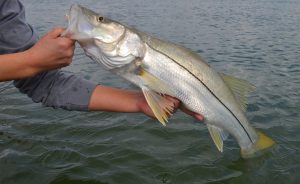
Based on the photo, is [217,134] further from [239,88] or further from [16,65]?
[16,65]

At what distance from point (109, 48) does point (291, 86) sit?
637cm

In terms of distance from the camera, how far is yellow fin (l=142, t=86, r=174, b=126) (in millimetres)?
3701

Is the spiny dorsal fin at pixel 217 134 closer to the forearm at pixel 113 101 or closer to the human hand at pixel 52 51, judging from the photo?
the forearm at pixel 113 101

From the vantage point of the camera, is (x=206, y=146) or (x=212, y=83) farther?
(x=206, y=146)

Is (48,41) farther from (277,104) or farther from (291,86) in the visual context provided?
(291,86)

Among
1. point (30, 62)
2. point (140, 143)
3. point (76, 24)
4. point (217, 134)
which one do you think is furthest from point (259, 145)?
point (30, 62)

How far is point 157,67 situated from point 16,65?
1239 mm

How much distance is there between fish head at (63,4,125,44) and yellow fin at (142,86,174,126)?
0.59 meters

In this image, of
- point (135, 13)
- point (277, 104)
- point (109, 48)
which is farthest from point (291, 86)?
point (135, 13)

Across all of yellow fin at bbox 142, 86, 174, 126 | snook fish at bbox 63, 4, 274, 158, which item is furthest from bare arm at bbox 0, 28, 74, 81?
yellow fin at bbox 142, 86, 174, 126

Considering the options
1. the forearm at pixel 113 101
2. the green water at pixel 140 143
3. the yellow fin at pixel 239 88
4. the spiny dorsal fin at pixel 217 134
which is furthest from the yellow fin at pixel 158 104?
the green water at pixel 140 143

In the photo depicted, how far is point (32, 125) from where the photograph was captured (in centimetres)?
636

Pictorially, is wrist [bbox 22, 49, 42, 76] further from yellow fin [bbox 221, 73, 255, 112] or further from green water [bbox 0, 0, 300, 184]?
yellow fin [bbox 221, 73, 255, 112]

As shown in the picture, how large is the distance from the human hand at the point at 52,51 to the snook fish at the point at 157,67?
0.29 ft
